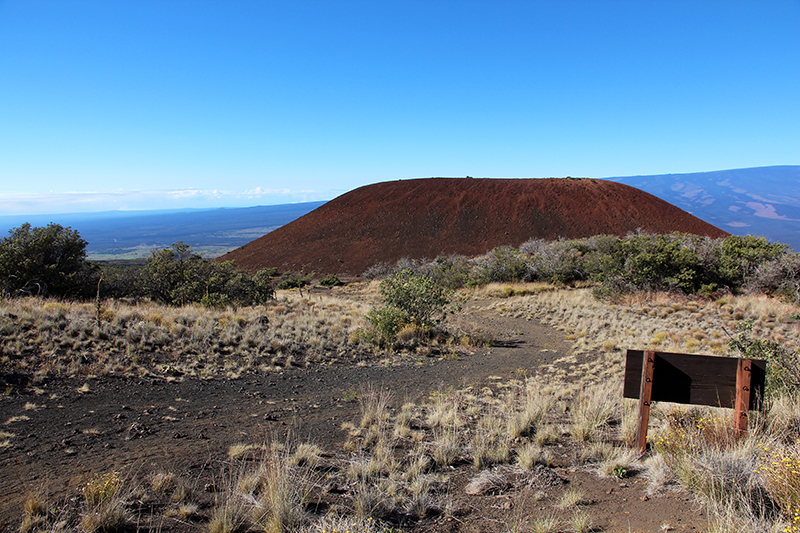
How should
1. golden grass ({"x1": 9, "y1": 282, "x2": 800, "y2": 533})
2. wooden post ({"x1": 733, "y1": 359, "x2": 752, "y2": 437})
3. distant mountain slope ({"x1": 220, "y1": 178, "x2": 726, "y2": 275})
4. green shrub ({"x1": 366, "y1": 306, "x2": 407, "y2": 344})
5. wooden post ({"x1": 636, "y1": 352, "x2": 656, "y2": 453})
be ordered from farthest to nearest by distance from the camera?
distant mountain slope ({"x1": 220, "y1": 178, "x2": 726, "y2": 275})
green shrub ({"x1": 366, "y1": 306, "x2": 407, "y2": 344})
wooden post ({"x1": 636, "y1": 352, "x2": 656, "y2": 453})
wooden post ({"x1": 733, "y1": 359, "x2": 752, "y2": 437})
golden grass ({"x1": 9, "y1": 282, "x2": 800, "y2": 533})

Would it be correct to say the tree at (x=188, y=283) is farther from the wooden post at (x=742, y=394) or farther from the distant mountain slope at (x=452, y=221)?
the distant mountain slope at (x=452, y=221)

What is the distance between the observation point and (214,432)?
4.75 m

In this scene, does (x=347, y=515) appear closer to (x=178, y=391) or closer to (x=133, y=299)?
(x=178, y=391)

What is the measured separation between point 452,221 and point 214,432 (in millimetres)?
44234

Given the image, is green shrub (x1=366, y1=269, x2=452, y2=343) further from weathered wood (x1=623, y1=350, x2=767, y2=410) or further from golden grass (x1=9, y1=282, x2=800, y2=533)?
weathered wood (x1=623, y1=350, x2=767, y2=410)

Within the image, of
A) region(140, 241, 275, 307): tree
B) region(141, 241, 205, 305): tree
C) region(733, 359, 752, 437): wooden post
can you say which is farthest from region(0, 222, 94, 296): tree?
region(733, 359, 752, 437): wooden post

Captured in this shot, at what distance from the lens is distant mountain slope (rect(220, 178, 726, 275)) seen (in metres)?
43.7

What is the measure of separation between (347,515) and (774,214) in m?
185

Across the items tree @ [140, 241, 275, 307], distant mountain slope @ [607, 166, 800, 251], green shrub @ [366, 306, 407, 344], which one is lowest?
green shrub @ [366, 306, 407, 344]

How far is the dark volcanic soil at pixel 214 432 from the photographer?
120 inches

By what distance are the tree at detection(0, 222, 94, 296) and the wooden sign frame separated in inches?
577

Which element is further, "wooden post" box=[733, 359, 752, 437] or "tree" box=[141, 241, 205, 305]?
"tree" box=[141, 241, 205, 305]

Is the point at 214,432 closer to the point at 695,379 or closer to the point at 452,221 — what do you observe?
the point at 695,379

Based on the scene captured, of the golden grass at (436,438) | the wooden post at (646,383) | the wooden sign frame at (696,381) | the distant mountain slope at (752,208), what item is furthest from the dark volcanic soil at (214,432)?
the distant mountain slope at (752,208)
